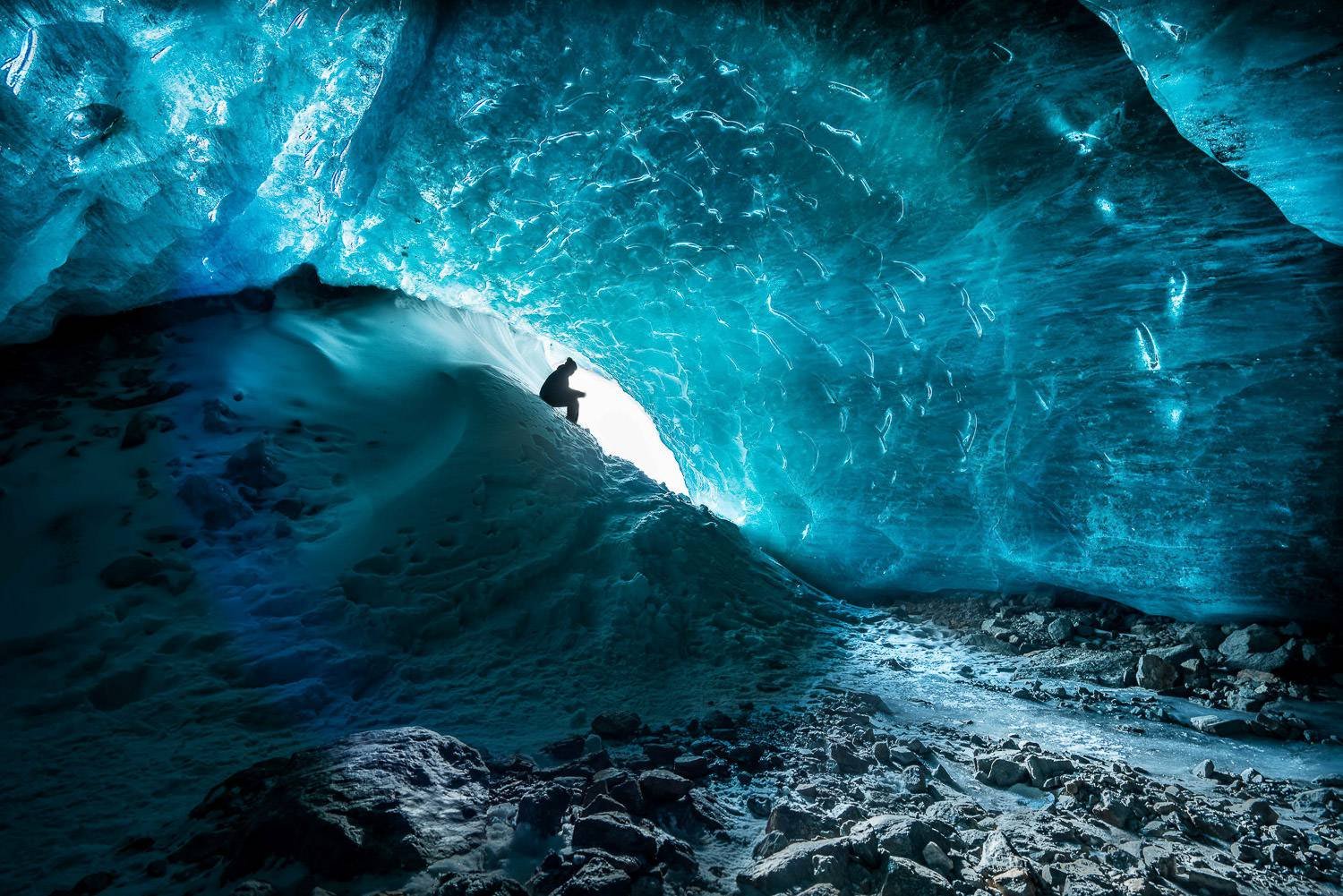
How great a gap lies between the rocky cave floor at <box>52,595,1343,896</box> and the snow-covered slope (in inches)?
16.9

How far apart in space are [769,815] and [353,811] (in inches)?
44.2

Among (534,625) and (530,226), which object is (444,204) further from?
(534,625)

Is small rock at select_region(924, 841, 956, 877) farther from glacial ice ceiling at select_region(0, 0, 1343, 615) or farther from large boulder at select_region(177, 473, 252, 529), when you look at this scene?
large boulder at select_region(177, 473, 252, 529)

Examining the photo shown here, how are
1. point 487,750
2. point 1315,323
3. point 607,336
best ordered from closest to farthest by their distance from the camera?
point 487,750
point 1315,323
point 607,336

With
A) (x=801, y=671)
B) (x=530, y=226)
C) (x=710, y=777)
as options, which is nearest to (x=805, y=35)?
(x=530, y=226)

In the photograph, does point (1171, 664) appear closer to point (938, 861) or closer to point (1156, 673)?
point (1156, 673)

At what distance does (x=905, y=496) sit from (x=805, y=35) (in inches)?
127

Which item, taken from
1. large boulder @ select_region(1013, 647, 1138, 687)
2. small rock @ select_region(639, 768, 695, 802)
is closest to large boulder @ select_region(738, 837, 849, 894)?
small rock @ select_region(639, 768, 695, 802)

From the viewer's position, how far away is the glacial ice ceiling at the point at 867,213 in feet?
9.39

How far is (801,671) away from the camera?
3.19 meters

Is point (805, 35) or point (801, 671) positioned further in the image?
point (805, 35)

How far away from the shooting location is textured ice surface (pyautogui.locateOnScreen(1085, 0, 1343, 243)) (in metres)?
2.12

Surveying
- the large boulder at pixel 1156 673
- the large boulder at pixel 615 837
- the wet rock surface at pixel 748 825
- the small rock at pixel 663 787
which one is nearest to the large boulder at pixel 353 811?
the wet rock surface at pixel 748 825

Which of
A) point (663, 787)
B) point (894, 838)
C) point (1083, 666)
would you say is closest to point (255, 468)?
point (663, 787)
